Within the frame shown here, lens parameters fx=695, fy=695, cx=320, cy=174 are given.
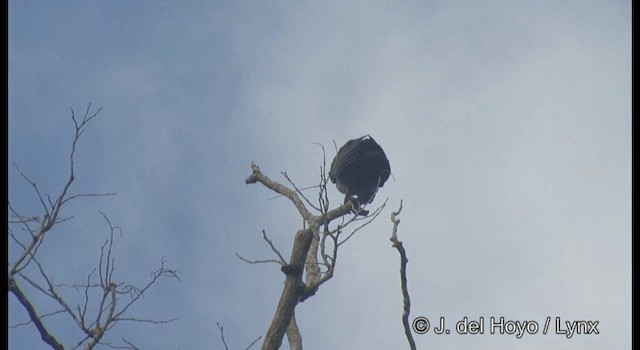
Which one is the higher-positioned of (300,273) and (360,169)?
(360,169)

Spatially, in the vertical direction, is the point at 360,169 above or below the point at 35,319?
above

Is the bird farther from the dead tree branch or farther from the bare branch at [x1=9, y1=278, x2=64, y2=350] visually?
the bare branch at [x1=9, y1=278, x2=64, y2=350]

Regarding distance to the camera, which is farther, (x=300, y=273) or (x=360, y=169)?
(x=360, y=169)

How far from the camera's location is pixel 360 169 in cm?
543

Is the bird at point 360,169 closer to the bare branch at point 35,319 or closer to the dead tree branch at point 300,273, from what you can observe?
the dead tree branch at point 300,273

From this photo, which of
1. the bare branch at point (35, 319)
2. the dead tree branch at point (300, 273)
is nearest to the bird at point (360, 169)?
the dead tree branch at point (300, 273)

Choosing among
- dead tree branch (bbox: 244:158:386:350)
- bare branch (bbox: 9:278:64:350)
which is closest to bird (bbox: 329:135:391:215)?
dead tree branch (bbox: 244:158:386:350)

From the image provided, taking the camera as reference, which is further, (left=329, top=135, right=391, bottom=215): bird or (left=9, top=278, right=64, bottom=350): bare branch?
(left=329, top=135, right=391, bottom=215): bird

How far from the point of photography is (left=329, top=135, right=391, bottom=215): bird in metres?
5.41

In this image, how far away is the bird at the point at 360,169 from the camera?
5414 millimetres

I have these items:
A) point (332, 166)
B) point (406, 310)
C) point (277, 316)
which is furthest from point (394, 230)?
point (332, 166)
